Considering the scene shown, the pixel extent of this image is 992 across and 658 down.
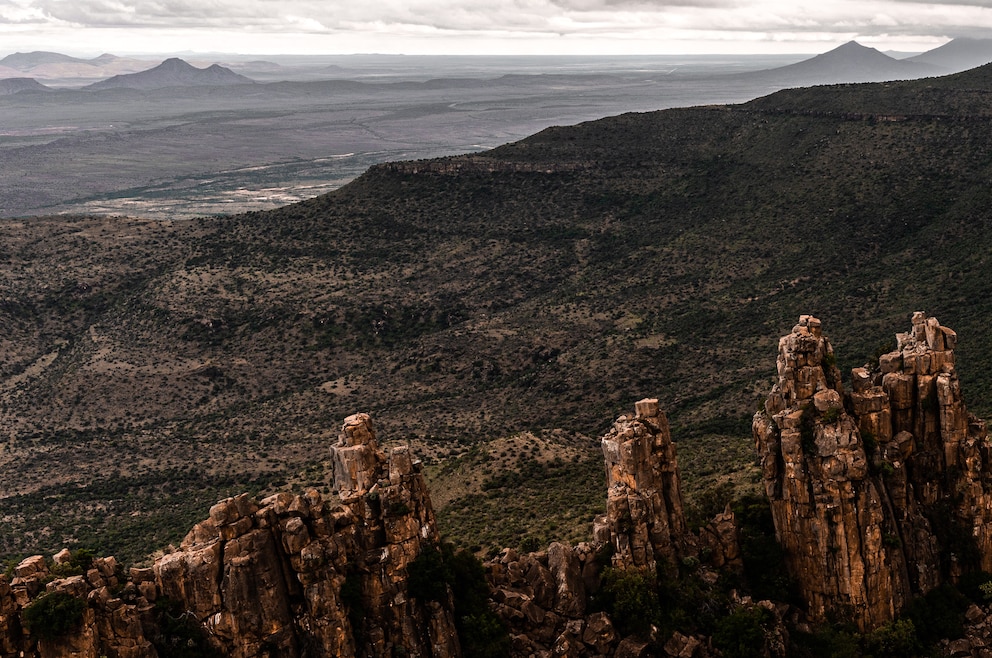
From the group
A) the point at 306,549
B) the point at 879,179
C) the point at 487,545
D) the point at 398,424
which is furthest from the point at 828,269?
the point at 306,549

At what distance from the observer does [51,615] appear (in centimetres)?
3161

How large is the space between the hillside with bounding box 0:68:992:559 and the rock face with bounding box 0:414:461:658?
14978 millimetres

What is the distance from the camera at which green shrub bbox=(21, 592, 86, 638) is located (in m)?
31.6

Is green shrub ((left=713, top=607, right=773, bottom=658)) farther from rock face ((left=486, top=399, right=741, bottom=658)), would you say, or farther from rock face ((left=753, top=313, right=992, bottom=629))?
rock face ((left=753, top=313, right=992, bottom=629))

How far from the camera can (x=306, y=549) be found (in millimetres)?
34219

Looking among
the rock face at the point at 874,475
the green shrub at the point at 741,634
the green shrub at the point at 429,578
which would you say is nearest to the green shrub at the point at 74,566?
the green shrub at the point at 429,578

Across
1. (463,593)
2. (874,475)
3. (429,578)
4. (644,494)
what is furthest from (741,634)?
(429,578)

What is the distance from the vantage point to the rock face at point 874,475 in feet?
125

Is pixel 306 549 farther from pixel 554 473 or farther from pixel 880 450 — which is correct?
pixel 554 473

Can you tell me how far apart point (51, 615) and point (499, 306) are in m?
91.9

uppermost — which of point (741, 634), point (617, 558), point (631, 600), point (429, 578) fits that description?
point (429, 578)

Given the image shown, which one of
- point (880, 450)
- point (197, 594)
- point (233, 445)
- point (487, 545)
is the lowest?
point (233, 445)

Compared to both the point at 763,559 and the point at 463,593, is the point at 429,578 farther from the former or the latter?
the point at 763,559

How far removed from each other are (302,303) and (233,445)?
33.1 m
